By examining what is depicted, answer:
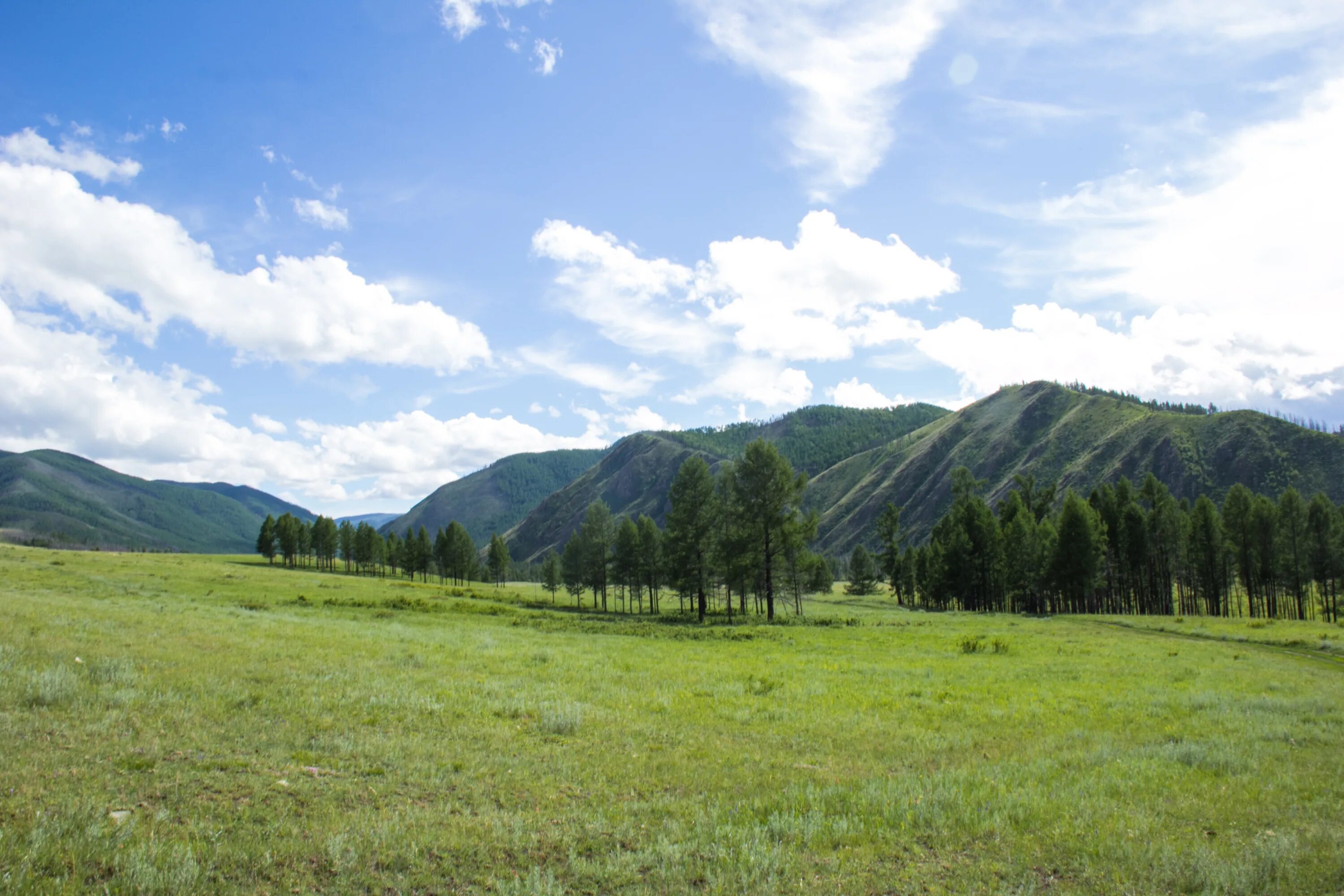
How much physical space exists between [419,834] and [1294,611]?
398 ft

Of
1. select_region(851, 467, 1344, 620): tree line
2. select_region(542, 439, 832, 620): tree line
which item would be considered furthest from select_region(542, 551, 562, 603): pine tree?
select_region(851, 467, 1344, 620): tree line

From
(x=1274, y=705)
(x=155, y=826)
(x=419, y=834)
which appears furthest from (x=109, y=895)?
(x=1274, y=705)

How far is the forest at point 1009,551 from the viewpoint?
5519cm

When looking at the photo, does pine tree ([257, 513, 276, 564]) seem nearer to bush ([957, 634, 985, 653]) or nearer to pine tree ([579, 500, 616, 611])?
pine tree ([579, 500, 616, 611])

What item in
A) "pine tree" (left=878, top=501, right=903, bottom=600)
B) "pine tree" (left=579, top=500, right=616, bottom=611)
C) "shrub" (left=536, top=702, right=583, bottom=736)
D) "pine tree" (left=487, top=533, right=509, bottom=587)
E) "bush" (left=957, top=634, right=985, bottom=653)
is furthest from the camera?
"pine tree" (left=487, top=533, right=509, bottom=587)

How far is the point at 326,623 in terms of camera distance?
31562 mm

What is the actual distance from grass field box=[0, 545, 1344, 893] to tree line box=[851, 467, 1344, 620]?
2208 inches

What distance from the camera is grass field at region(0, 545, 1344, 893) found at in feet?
23.5

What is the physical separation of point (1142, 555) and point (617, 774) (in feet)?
303

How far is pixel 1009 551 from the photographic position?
7950cm

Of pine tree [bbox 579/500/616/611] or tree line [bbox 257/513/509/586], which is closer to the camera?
pine tree [bbox 579/500/616/611]

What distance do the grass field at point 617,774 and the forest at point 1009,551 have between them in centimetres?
3122

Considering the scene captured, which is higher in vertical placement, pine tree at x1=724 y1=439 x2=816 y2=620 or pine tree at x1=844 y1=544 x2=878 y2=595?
pine tree at x1=724 y1=439 x2=816 y2=620

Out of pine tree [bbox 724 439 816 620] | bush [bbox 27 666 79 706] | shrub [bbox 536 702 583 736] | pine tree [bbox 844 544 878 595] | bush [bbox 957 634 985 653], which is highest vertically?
pine tree [bbox 724 439 816 620]
